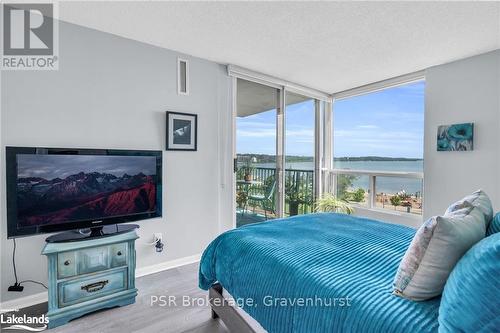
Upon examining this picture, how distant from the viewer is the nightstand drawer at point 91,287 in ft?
6.28

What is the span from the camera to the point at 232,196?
3377 millimetres

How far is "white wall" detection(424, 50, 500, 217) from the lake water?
0.29 m

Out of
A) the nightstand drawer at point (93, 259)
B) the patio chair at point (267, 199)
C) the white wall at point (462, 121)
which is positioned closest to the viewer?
the nightstand drawer at point (93, 259)

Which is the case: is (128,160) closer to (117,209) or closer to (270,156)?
(117,209)

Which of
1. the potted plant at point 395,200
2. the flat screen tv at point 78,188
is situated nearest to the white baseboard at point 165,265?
the flat screen tv at point 78,188

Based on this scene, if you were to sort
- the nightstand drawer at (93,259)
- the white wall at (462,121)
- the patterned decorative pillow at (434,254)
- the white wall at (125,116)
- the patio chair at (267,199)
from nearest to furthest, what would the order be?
1. the patterned decorative pillow at (434,254)
2. the nightstand drawer at (93,259)
3. the white wall at (125,116)
4. the white wall at (462,121)
5. the patio chair at (267,199)

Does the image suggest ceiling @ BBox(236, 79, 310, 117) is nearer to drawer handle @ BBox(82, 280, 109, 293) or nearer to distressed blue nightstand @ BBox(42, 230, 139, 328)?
distressed blue nightstand @ BBox(42, 230, 139, 328)

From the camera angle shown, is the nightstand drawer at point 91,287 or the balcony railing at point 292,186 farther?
the balcony railing at point 292,186

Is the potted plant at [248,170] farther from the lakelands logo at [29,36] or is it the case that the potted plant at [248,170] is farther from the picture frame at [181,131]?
the lakelands logo at [29,36]

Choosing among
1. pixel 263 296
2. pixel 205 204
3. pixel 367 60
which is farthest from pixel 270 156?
pixel 263 296

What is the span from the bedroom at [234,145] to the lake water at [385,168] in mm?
52

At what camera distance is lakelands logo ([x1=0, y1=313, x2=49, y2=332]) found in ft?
6.04

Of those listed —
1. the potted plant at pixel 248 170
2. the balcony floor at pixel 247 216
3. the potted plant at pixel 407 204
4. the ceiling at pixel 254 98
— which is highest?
the ceiling at pixel 254 98

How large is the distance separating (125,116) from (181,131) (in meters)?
0.60
